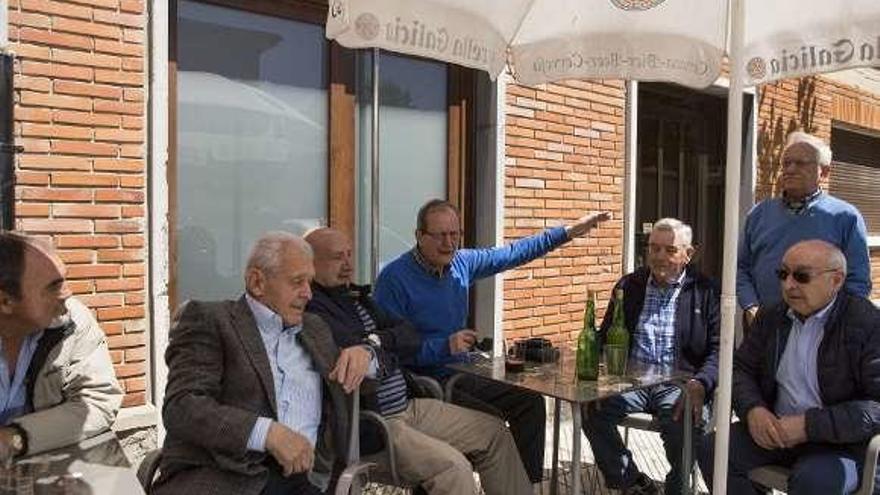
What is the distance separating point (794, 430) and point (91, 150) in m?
3.16


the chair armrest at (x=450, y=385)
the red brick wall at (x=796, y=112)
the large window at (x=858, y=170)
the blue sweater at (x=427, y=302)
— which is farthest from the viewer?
the large window at (x=858, y=170)

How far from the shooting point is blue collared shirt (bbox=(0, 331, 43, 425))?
90.1 inches

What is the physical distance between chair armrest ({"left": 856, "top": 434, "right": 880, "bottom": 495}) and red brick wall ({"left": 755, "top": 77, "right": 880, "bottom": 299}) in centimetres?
516

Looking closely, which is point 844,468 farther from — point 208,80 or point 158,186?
point 208,80

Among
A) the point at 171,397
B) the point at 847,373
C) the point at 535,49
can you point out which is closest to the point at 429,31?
the point at 535,49

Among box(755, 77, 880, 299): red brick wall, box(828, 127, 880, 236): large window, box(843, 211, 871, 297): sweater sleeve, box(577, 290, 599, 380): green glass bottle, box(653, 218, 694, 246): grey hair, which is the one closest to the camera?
box(577, 290, 599, 380): green glass bottle

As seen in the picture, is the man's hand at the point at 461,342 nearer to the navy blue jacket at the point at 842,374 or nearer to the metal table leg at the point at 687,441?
the metal table leg at the point at 687,441

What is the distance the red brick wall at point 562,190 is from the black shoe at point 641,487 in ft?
6.23

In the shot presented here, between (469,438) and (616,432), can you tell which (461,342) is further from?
(616,432)

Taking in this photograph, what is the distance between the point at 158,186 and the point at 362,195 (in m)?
1.40

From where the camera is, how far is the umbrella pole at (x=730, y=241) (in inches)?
104

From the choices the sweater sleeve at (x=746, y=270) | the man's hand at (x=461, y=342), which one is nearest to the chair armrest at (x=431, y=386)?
the man's hand at (x=461, y=342)

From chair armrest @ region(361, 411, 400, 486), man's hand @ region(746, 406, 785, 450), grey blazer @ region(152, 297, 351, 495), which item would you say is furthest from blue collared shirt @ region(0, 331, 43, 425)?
man's hand @ region(746, 406, 785, 450)

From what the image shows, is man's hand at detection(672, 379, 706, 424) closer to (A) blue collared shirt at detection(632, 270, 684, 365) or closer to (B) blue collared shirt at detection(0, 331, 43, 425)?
(A) blue collared shirt at detection(632, 270, 684, 365)
